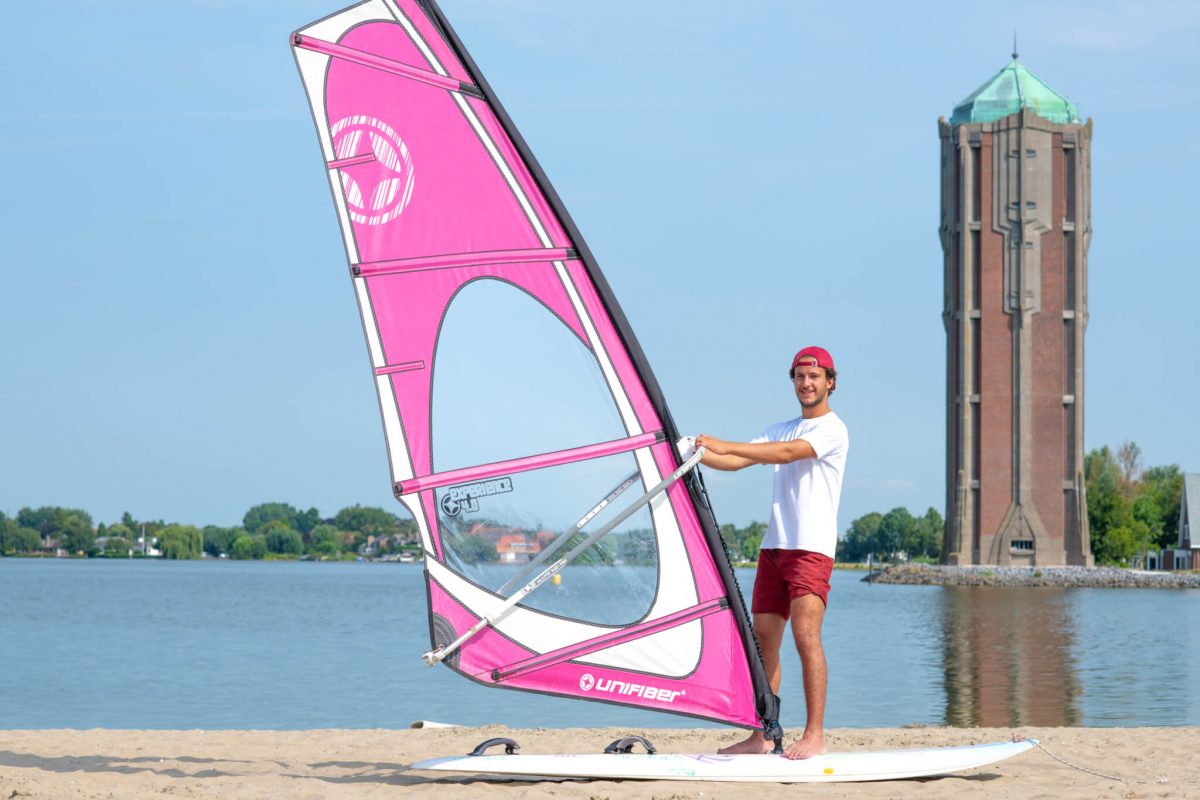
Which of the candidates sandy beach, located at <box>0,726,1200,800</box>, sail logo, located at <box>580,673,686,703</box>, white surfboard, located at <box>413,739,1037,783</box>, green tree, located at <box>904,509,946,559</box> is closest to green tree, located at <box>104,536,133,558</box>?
green tree, located at <box>904,509,946,559</box>

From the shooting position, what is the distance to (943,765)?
650 cm

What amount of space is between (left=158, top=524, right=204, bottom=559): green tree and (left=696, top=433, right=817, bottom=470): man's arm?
165961mm

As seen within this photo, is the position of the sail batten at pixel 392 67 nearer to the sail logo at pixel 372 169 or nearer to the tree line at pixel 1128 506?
the sail logo at pixel 372 169

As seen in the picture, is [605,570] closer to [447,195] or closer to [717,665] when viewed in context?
[717,665]

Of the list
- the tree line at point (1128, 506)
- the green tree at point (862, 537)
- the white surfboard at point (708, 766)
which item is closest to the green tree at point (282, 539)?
the green tree at point (862, 537)

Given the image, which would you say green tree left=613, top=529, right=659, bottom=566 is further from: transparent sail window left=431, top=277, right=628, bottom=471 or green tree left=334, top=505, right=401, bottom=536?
green tree left=334, top=505, right=401, bottom=536

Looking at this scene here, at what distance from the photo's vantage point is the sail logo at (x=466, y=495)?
5.93 m

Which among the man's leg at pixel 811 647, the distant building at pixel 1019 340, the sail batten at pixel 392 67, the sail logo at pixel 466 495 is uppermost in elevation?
the distant building at pixel 1019 340

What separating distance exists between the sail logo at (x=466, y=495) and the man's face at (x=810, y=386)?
123 centimetres

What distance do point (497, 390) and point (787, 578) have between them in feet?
4.52

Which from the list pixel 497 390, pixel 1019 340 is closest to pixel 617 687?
pixel 497 390

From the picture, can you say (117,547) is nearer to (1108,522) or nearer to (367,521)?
(367,521)

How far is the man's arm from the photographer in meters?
5.82

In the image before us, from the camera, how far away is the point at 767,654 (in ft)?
20.6
